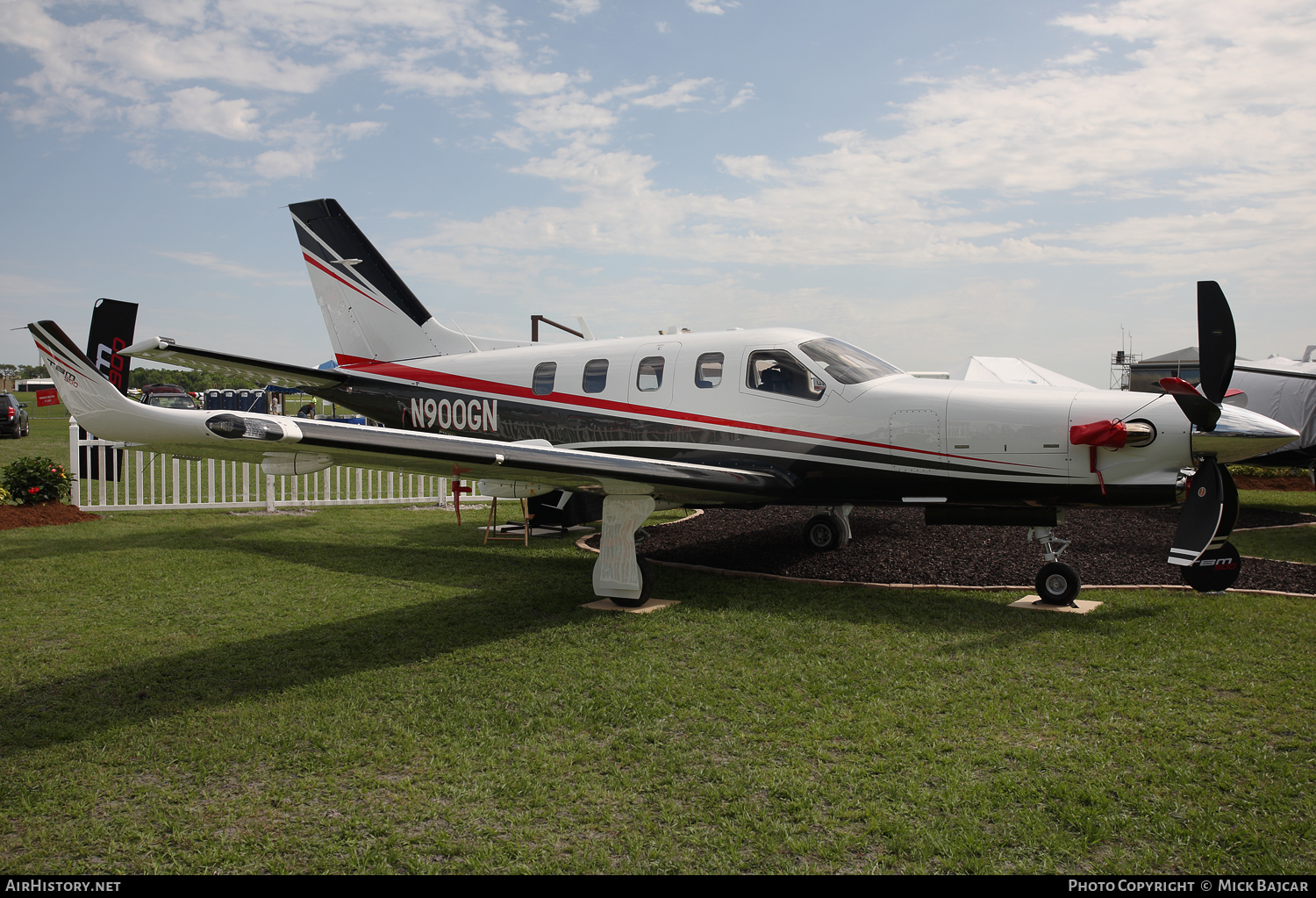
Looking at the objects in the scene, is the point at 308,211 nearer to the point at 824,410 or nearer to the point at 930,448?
the point at 824,410

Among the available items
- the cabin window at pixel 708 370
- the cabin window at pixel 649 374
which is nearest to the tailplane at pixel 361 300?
the cabin window at pixel 649 374

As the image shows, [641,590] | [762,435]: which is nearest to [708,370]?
[762,435]

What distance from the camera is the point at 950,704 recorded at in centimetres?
453

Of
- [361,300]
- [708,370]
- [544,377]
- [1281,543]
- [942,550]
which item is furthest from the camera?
[361,300]

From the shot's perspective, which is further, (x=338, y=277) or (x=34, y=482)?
(x=34, y=482)

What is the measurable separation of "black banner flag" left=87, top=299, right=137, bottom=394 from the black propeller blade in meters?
15.2

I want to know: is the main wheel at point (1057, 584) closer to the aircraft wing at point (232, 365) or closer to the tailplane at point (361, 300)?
the tailplane at point (361, 300)

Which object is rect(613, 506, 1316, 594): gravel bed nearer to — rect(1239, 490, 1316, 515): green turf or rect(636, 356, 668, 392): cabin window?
rect(1239, 490, 1316, 515): green turf

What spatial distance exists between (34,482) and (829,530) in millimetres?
12592

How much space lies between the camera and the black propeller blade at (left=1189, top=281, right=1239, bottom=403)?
236 inches

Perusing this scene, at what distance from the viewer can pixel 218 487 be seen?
15.1 m

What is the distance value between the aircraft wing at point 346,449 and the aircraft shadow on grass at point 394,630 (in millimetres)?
1223

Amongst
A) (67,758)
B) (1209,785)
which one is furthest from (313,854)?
(1209,785)

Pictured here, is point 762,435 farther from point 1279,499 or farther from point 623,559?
point 1279,499
